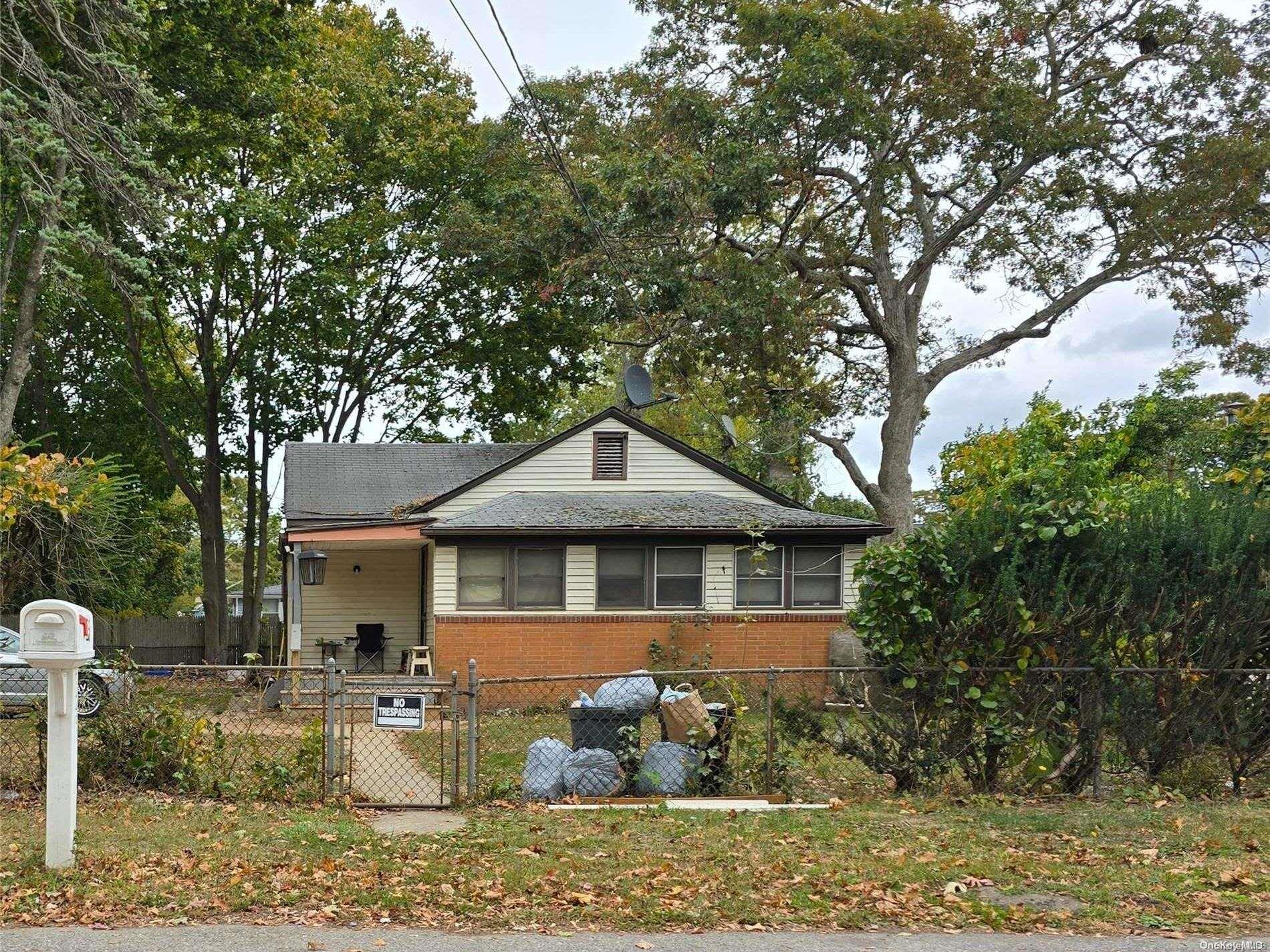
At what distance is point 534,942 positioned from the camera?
19.8 ft

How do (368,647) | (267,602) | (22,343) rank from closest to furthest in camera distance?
1. (22,343)
2. (368,647)
3. (267,602)

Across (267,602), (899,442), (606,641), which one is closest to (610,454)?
(606,641)

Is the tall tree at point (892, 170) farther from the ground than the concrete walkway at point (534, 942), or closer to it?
farther from the ground

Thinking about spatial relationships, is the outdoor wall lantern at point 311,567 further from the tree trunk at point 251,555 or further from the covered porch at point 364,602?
the tree trunk at point 251,555

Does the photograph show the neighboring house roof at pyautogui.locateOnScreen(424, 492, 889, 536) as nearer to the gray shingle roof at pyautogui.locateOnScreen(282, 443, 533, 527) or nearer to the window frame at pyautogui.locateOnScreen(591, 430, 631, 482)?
the window frame at pyautogui.locateOnScreen(591, 430, 631, 482)

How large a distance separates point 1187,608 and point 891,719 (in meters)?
2.69

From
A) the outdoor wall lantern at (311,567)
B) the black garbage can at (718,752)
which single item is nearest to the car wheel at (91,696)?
the black garbage can at (718,752)

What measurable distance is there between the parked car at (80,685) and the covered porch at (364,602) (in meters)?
9.80

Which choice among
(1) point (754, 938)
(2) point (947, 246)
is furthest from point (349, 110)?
(1) point (754, 938)

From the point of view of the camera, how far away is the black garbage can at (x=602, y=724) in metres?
10.3

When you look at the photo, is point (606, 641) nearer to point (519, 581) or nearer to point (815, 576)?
point (519, 581)

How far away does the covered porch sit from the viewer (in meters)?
22.9

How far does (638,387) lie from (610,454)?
7.38 feet

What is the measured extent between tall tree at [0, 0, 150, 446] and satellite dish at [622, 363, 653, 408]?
1026cm
